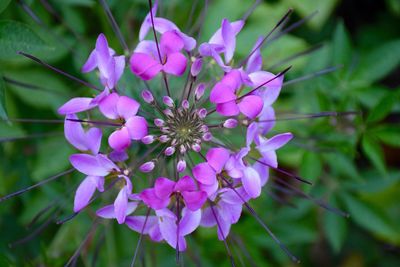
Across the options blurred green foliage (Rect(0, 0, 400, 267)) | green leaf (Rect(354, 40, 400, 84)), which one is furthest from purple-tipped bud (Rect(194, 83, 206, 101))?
green leaf (Rect(354, 40, 400, 84))

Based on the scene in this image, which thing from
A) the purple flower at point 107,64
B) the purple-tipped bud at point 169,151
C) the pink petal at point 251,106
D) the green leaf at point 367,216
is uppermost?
the purple flower at point 107,64

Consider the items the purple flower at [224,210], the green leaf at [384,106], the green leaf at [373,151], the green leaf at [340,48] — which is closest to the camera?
the purple flower at [224,210]

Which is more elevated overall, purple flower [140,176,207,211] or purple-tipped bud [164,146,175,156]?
purple-tipped bud [164,146,175,156]

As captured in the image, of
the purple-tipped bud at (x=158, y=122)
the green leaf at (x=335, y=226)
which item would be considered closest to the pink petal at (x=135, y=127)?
the purple-tipped bud at (x=158, y=122)

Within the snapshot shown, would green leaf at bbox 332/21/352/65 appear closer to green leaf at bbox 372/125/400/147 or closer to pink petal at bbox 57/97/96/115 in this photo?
green leaf at bbox 372/125/400/147

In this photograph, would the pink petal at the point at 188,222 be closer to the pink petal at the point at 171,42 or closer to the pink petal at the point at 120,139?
the pink petal at the point at 120,139

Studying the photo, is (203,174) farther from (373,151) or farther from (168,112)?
(373,151)

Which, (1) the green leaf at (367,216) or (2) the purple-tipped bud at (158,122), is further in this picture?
(1) the green leaf at (367,216)
